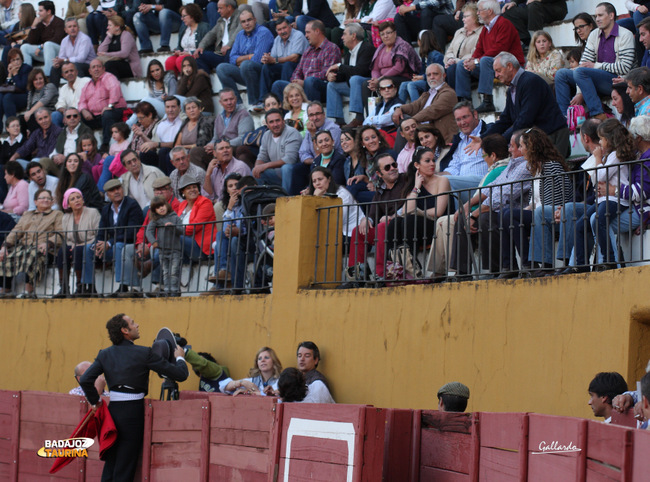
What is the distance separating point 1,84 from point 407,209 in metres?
12.1

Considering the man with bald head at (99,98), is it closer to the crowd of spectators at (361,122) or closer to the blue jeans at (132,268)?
the crowd of spectators at (361,122)

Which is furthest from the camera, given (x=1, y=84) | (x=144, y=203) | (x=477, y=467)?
(x=1, y=84)

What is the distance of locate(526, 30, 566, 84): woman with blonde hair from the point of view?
519 inches

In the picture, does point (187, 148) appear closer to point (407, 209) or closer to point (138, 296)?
point (138, 296)

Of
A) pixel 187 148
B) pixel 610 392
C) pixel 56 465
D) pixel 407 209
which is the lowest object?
pixel 56 465

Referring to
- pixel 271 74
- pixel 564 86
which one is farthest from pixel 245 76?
pixel 564 86

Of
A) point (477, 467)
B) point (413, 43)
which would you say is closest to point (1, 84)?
point (413, 43)

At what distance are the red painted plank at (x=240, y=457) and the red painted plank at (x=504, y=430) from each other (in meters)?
1.96

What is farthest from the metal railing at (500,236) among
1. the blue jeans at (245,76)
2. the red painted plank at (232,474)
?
the blue jeans at (245,76)

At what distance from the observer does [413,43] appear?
1572 cm

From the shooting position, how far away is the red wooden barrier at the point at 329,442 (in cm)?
781

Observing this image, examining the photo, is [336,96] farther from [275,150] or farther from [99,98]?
[99,98]

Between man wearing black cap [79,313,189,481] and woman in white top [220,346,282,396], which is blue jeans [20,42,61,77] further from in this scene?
man wearing black cap [79,313,189,481]

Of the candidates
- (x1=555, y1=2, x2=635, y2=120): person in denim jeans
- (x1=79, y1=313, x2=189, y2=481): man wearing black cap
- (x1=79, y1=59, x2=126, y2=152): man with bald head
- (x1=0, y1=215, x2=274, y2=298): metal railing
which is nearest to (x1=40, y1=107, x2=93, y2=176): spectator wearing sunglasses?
(x1=79, y1=59, x2=126, y2=152): man with bald head
